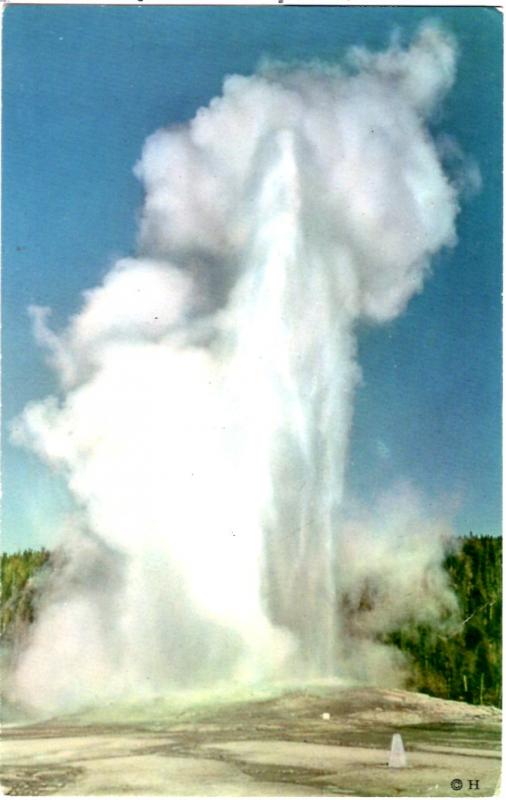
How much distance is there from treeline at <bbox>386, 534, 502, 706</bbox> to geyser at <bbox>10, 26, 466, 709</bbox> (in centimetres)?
12

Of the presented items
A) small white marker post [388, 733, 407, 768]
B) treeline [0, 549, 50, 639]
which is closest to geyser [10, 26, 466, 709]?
treeline [0, 549, 50, 639]

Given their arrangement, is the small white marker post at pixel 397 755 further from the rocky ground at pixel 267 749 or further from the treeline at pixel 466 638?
the treeline at pixel 466 638

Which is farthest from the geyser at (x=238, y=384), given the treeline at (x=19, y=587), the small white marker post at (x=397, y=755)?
the small white marker post at (x=397, y=755)

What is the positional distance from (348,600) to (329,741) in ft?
1.97

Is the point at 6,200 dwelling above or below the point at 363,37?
below

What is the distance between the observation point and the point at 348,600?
4254 mm

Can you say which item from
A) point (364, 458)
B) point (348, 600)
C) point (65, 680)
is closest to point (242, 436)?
point (364, 458)

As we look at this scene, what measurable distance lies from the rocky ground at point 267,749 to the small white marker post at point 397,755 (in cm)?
3

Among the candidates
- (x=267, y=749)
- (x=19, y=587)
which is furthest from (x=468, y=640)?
(x=19, y=587)

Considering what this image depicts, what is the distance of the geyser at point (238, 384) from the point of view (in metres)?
4.21

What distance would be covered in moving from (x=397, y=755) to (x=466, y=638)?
1.91 ft

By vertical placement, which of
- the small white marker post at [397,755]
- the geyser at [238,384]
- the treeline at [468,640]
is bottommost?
the small white marker post at [397,755]

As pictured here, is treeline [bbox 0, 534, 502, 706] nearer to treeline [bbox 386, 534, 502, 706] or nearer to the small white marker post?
treeline [bbox 386, 534, 502, 706]

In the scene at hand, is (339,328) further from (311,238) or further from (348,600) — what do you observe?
(348,600)
